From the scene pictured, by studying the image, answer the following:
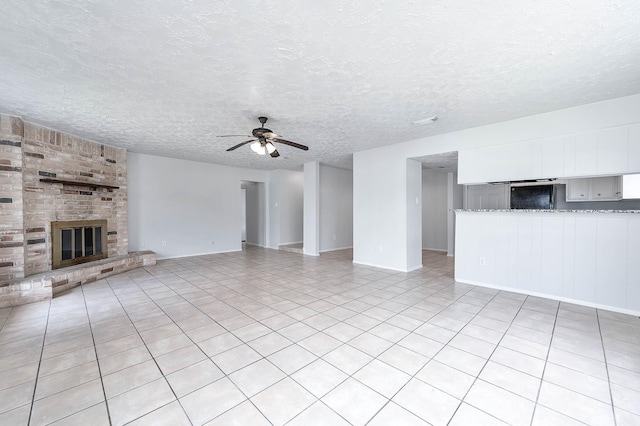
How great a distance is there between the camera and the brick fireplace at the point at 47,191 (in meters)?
3.73

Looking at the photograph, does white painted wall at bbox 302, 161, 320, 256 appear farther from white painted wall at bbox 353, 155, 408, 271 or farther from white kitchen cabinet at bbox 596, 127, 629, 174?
white kitchen cabinet at bbox 596, 127, 629, 174

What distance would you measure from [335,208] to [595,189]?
18.6 ft

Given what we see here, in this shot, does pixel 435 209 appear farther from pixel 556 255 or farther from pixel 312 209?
pixel 556 255

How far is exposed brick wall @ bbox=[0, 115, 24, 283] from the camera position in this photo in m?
3.68

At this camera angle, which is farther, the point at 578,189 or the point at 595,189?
the point at 578,189

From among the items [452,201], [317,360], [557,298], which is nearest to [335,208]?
[452,201]

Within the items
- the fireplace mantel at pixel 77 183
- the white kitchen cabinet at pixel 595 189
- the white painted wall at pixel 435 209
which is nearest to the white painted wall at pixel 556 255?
the white kitchen cabinet at pixel 595 189

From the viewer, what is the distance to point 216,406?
1637mm

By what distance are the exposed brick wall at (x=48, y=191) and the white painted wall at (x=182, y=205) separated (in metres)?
0.47

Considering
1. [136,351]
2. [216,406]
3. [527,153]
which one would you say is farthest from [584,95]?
[136,351]

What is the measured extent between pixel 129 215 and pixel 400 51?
257 inches

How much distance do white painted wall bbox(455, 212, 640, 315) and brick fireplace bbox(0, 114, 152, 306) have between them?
678 cm

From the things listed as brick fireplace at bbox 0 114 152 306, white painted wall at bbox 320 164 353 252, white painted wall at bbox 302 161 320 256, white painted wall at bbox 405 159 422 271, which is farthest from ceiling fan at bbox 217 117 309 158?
white painted wall at bbox 320 164 353 252

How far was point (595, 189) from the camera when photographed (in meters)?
3.57
